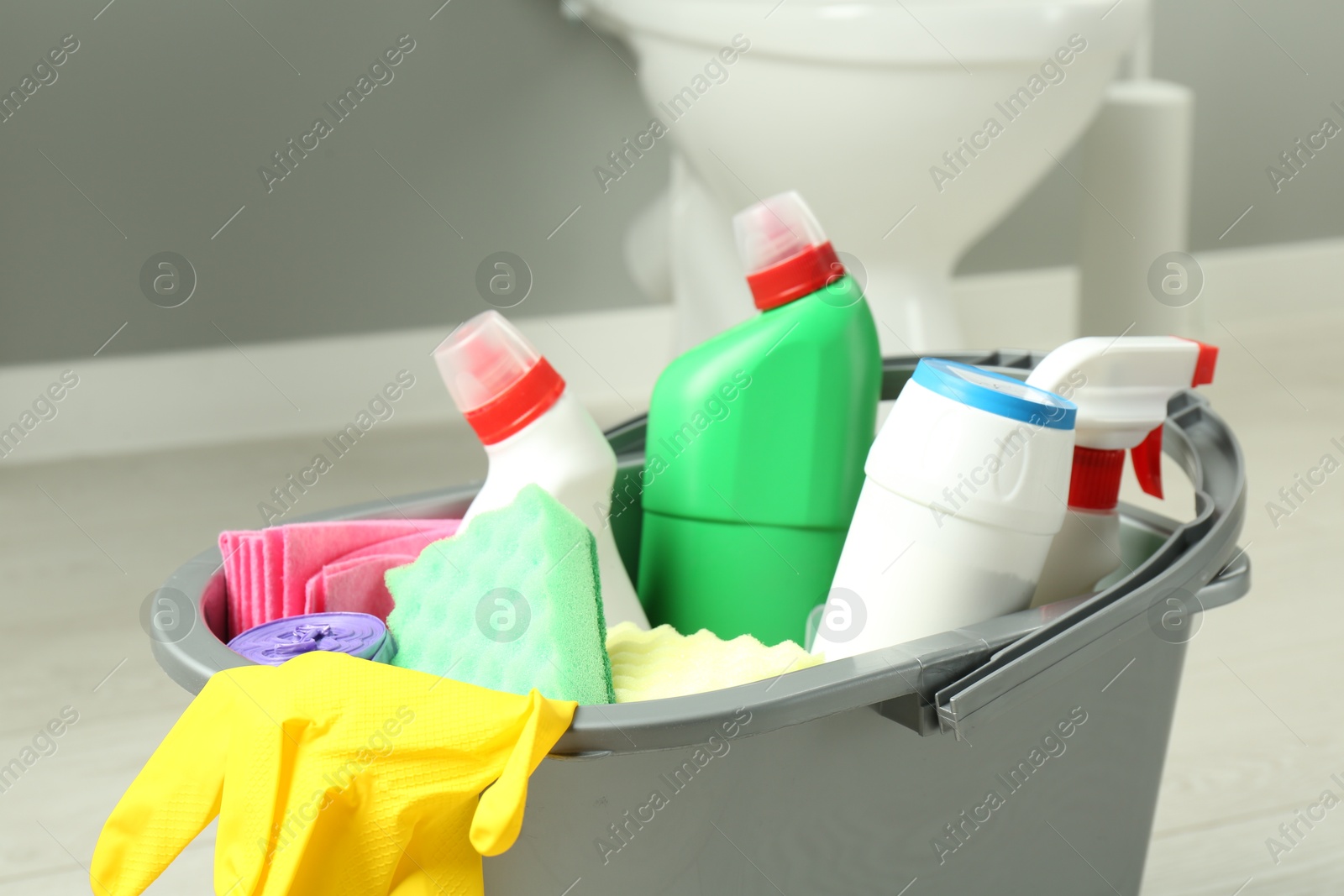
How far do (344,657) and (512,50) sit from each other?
3.68ft

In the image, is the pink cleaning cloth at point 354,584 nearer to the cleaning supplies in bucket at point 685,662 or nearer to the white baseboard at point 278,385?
the cleaning supplies in bucket at point 685,662

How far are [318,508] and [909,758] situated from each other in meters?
0.82

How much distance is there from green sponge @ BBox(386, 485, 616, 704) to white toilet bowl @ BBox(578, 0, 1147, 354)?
623 millimetres

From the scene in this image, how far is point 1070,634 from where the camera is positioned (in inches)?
16.4

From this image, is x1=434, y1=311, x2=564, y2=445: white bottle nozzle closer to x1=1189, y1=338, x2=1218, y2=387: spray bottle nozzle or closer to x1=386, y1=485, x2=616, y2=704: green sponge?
x1=386, y1=485, x2=616, y2=704: green sponge

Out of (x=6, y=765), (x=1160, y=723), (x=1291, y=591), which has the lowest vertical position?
(x=1291, y=591)

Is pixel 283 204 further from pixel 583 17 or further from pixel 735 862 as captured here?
pixel 735 862

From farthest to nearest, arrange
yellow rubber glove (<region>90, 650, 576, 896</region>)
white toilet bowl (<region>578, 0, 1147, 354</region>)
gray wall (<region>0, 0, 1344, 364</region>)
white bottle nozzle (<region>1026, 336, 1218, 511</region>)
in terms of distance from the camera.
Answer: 1. gray wall (<region>0, 0, 1344, 364</region>)
2. white toilet bowl (<region>578, 0, 1147, 354</region>)
3. white bottle nozzle (<region>1026, 336, 1218, 511</region>)
4. yellow rubber glove (<region>90, 650, 576, 896</region>)

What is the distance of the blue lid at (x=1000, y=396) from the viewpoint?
44 cm

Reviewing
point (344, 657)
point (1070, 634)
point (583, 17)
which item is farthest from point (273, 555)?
point (583, 17)

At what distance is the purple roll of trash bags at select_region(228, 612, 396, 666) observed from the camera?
441mm

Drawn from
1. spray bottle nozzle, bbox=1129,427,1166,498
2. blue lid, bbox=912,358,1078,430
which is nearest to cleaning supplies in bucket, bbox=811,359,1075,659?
blue lid, bbox=912,358,1078,430

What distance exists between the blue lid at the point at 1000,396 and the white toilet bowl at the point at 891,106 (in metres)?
0.56

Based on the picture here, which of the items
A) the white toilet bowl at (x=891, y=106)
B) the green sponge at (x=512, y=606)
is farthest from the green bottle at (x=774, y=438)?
the white toilet bowl at (x=891, y=106)
